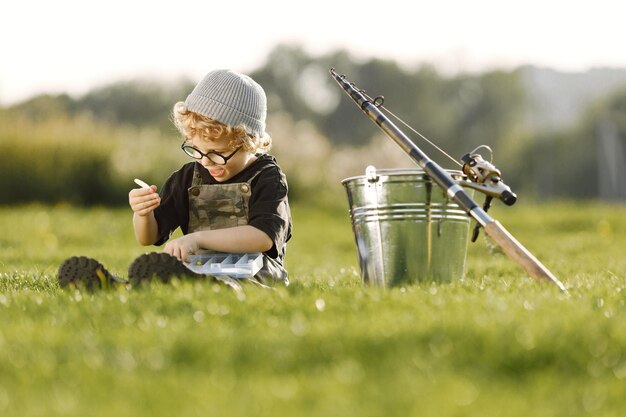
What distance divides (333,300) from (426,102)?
41.8 meters

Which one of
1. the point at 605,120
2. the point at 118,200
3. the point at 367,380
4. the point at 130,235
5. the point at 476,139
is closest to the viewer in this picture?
the point at 367,380

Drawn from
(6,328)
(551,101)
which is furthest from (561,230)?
(551,101)

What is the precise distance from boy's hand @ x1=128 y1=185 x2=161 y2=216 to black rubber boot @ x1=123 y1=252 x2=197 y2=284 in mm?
543

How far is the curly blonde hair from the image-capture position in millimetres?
4828

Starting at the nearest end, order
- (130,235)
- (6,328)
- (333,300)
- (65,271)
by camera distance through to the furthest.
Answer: (6,328) < (333,300) < (65,271) < (130,235)

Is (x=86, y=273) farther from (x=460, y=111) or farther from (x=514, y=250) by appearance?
(x=460, y=111)

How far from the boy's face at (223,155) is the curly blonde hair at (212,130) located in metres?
0.03

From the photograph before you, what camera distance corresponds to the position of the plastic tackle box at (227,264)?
458cm

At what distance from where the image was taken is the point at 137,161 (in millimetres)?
17156

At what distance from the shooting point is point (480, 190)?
4668mm

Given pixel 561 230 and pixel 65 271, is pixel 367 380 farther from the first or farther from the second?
pixel 561 230

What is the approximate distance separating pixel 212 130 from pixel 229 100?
0.19 meters

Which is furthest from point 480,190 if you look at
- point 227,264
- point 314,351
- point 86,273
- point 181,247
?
point 86,273

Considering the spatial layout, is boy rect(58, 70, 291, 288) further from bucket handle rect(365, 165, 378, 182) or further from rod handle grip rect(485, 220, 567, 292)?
rod handle grip rect(485, 220, 567, 292)
